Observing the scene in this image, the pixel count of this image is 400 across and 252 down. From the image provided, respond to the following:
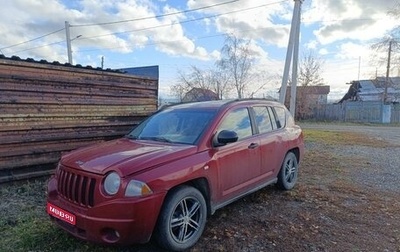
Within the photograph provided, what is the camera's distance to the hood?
3057 mm

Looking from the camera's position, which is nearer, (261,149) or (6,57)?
(261,149)

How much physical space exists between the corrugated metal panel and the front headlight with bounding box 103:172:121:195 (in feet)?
11.8

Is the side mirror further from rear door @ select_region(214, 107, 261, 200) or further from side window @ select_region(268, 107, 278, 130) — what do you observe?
side window @ select_region(268, 107, 278, 130)

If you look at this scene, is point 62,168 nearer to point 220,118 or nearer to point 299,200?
point 220,118

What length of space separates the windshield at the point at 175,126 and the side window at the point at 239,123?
222 millimetres

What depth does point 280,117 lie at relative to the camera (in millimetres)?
5555

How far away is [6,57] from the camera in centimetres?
545

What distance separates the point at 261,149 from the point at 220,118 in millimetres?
961

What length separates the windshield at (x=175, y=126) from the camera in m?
3.92

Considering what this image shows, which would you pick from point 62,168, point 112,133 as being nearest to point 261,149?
point 62,168

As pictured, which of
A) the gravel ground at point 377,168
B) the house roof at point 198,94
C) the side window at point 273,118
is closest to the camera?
the side window at point 273,118

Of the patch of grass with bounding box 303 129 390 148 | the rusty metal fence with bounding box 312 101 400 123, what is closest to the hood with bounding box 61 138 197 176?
the patch of grass with bounding box 303 129 390 148

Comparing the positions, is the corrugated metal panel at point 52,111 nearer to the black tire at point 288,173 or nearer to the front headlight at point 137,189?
the front headlight at point 137,189

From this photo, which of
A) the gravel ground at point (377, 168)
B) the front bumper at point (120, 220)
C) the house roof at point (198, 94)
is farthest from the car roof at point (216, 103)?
the house roof at point (198, 94)
